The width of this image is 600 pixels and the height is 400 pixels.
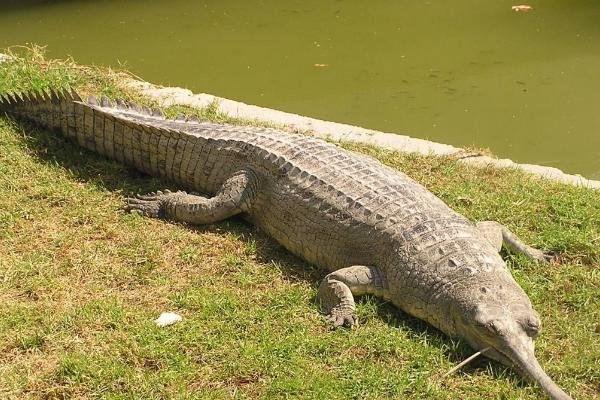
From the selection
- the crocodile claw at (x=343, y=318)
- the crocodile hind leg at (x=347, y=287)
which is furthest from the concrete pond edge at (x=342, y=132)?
the crocodile claw at (x=343, y=318)

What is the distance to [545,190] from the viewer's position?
18.1ft

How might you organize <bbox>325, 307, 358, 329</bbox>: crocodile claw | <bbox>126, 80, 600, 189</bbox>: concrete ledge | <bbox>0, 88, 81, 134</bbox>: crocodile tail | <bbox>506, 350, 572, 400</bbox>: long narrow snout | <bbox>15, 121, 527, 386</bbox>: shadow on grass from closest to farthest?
<bbox>506, 350, 572, 400</bbox>: long narrow snout, <bbox>15, 121, 527, 386</bbox>: shadow on grass, <bbox>325, 307, 358, 329</bbox>: crocodile claw, <bbox>0, 88, 81, 134</bbox>: crocodile tail, <bbox>126, 80, 600, 189</bbox>: concrete ledge

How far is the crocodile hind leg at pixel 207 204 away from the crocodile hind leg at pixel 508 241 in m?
1.62

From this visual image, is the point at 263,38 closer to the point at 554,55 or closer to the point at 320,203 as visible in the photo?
the point at 554,55

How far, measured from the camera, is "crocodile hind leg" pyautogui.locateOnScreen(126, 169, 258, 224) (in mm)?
5027

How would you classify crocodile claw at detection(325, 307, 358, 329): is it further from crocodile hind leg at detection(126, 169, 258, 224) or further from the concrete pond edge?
the concrete pond edge

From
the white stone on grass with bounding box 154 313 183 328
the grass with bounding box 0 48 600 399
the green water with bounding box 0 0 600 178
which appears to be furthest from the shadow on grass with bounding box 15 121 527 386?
the green water with bounding box 0 0 600 178

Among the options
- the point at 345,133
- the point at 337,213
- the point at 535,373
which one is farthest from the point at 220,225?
the point at 535,373

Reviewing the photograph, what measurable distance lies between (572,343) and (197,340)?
2057 mm

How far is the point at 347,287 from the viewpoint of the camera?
423 cm

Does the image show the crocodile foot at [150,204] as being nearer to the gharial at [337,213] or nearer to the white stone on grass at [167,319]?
the gharial at [337,213]

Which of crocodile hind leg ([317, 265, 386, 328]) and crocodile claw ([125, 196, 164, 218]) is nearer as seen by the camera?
crocodile hind leg ([317, 265, 386, 328])

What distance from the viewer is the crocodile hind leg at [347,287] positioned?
13.6 feet

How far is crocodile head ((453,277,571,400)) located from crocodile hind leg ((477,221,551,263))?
69 centimetres
